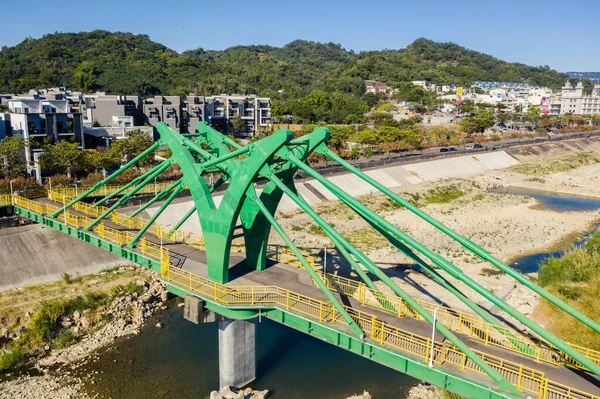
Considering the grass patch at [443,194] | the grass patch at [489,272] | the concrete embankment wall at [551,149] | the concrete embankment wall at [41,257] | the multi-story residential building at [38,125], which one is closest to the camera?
the concrete embankment wall at [41,257]

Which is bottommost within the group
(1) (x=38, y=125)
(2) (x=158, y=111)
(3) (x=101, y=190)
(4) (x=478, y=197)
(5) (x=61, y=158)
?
(4) (x=478, y=197)

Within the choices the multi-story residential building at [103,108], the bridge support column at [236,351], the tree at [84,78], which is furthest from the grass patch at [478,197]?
the tree at [84,78]

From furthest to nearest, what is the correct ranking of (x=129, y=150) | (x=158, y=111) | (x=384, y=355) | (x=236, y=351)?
(x=158, y=111) → (x=129, y=150) → (x=236, y=351) → (x=384, y=355)

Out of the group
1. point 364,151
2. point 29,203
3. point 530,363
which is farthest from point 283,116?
point 530,363

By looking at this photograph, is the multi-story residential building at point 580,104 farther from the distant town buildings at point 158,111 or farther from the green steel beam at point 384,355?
the green steel beam at point 384,355

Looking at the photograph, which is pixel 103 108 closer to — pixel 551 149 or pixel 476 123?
pixel 476 123

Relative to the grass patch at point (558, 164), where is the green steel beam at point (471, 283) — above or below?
above

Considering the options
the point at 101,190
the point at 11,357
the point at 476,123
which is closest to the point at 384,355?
the point at 11,357
